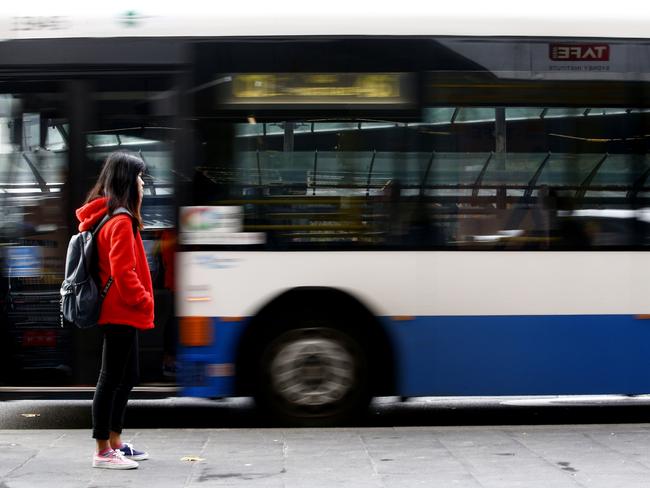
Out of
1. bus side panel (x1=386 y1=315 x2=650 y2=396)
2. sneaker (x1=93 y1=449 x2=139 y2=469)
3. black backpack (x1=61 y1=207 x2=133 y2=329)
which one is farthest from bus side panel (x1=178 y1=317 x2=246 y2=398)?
black backpack (x1=61 y1=207 x2=133 y2=329)

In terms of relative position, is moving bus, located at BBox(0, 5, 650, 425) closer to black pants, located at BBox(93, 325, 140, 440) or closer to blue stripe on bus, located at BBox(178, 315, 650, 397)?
blue stripe on bus, located at BBox(178, 315, 650, 397)

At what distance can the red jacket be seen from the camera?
267 inches

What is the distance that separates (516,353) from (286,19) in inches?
117

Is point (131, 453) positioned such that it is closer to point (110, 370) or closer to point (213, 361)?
point (110, 370)

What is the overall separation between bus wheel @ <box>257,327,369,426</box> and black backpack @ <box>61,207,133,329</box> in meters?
2.24

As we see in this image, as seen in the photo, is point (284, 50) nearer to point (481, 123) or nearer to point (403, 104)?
point (403, 104)

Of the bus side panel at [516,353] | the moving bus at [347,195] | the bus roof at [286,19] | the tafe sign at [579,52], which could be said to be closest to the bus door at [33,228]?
the moving bus at [347,195]

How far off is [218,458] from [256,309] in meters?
1.61

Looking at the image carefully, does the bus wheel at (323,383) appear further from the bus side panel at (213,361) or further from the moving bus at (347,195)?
the bus side panel at (213,361)

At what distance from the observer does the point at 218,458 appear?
24.0ft

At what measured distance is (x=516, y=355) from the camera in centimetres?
880

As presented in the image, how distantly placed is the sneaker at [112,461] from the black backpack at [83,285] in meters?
0.78

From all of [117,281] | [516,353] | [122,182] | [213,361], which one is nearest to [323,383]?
[213,361]

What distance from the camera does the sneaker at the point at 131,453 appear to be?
7195 millimetres
